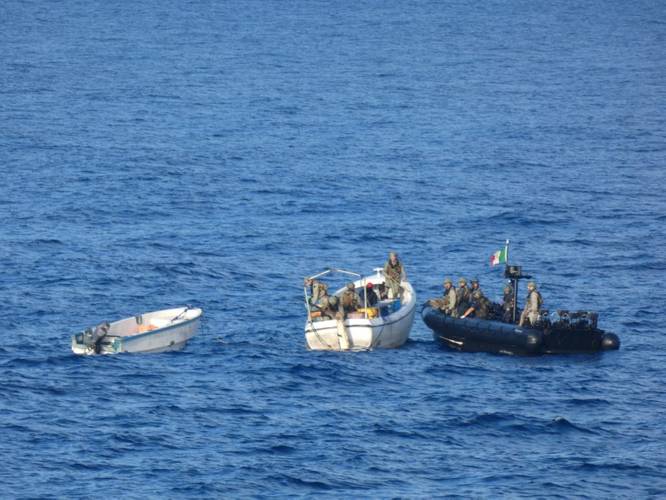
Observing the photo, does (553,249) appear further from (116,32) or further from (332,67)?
(116,32)

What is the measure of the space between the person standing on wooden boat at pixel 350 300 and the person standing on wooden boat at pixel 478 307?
4108 millimetres

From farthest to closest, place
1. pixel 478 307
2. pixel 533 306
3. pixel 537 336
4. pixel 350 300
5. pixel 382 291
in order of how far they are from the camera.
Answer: pixel 382 291, pixel 478 307, pixel 350 300, pixel 533 306, pixel 537 336

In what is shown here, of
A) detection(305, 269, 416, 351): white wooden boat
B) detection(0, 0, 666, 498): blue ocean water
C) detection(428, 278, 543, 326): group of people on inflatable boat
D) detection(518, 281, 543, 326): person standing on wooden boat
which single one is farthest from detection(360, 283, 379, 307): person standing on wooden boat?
detection(518, 281, 543, 326): person standing on wooden boat

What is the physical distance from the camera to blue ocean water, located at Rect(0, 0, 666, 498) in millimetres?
43688

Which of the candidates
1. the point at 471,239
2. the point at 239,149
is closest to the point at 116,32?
the point at 239,149

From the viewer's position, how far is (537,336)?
51938 millimetres

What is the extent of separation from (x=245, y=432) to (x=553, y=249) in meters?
29.6

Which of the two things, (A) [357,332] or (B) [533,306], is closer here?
(B) [533,306]

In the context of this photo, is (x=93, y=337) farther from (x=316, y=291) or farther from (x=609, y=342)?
(x=609, y=342)

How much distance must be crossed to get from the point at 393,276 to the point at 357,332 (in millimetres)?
3785

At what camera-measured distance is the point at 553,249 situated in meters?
71.3

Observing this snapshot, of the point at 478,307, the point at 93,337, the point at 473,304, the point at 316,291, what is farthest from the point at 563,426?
the point at 93,337

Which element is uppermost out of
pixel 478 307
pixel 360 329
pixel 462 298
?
pixel 462 298

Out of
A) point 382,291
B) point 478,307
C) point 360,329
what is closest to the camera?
point 360,329
